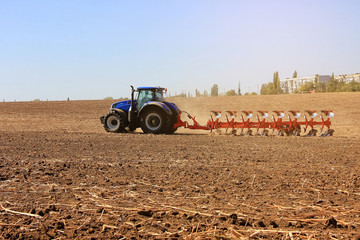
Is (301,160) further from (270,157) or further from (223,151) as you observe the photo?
(223,151)

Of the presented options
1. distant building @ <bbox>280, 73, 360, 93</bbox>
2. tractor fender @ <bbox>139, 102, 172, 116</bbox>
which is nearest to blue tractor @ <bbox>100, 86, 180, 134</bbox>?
tractor fender @ <bbox>139, 102, 172, 116</bbox>

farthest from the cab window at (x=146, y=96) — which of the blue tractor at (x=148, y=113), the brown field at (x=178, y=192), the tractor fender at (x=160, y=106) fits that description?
the brown field at (x=178, y=192)

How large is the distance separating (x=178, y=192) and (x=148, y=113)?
10.4 m

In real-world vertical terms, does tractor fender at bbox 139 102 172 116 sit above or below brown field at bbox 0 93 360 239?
above

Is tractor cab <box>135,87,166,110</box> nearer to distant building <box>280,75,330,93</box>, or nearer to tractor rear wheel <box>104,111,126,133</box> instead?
tractor rear wheel <box>104,111,126,133</box>

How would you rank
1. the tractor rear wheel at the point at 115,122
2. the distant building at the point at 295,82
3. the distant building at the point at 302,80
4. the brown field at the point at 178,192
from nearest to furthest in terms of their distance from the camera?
the brown field at the point at 178,192 < the tractor rear wheel at the point at 115,122 < the distant building at the point at 302,80 < the distant building at the point at 295,82

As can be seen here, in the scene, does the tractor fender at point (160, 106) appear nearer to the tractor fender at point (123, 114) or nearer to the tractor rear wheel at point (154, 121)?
the tractor rear wheel at point (154, 121)

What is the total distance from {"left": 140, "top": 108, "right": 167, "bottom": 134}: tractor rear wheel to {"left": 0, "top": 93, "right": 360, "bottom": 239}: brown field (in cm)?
462

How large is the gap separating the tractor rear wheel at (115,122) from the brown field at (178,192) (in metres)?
5.08

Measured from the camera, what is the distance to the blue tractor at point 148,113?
15703 millimetres

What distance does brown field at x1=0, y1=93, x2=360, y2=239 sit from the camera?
4051 millimetres

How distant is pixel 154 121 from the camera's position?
1600 cm

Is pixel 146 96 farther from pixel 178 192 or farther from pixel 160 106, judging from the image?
pixel 178 192

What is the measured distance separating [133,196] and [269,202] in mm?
1821
